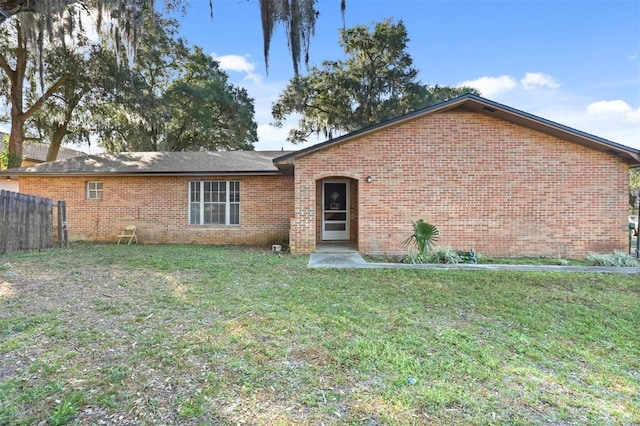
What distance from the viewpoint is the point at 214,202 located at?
12.7m

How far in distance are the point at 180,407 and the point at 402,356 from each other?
210 centimetres

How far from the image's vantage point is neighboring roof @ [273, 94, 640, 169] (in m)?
9.00

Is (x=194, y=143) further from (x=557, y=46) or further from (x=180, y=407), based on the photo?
(x=180, y=407)

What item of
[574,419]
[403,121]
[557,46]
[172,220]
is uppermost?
[557,46]

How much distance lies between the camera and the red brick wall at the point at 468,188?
31.6 feet

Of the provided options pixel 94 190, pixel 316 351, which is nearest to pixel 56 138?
pixel 94 190

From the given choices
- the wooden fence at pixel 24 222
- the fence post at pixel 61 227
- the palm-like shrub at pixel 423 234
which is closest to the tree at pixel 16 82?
the fence post at pixel 61 227

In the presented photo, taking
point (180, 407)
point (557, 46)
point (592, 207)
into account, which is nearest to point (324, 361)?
point (180, 407)

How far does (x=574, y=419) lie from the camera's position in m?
2.47

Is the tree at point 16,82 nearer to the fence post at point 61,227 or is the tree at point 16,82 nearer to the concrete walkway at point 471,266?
the fence post at point 61,227

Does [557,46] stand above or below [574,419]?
above

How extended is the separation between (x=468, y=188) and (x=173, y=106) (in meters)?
16.4

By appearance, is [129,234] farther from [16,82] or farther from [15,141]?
[16,82]

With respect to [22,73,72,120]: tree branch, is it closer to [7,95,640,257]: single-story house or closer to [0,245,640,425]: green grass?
[7,95,640,257]: single-story house
